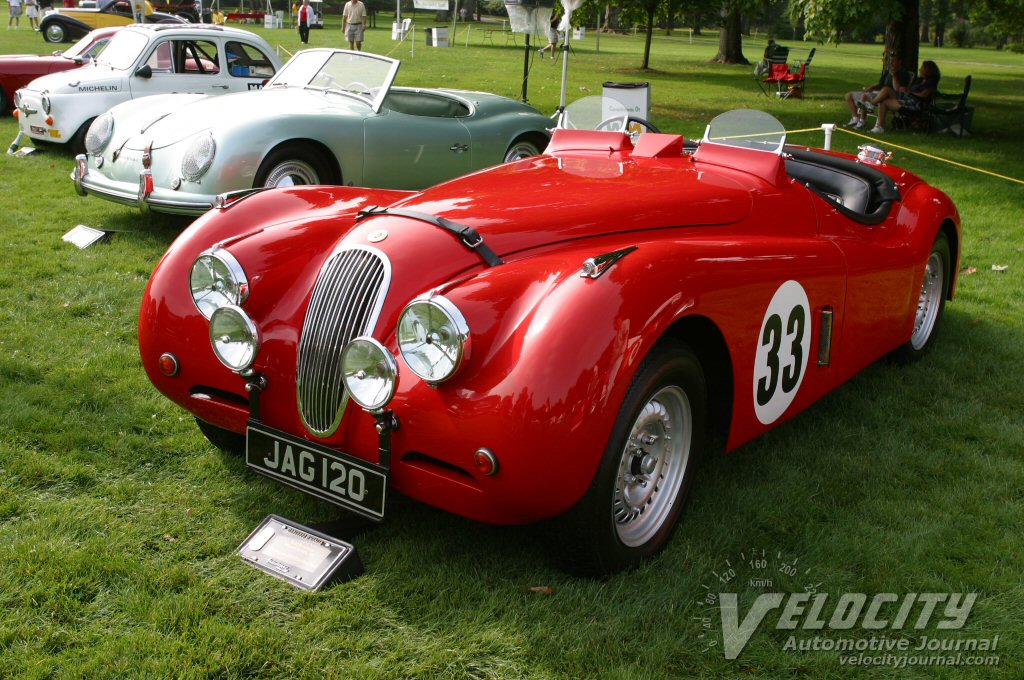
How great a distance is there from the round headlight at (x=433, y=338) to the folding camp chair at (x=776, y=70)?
19569 mm

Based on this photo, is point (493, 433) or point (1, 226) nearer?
point (493, 433)

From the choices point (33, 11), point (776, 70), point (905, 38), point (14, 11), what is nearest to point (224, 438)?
point (905, 38)

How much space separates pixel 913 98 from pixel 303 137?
1155 centimetres

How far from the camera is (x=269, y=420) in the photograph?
10.5ft

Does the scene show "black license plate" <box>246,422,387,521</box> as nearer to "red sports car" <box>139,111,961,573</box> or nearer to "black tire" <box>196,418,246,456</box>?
"red sports car" <box>139,111,961,573</box>

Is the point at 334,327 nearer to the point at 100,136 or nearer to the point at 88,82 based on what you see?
the point at 100,136

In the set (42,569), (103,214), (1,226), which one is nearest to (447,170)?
(103,214)

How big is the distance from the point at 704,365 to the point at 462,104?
5.95m

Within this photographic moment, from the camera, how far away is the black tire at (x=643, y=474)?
282cm

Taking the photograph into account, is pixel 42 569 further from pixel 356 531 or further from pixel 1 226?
pixel 1 226

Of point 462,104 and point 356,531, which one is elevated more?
point 462,104

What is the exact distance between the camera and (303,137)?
23.7ft

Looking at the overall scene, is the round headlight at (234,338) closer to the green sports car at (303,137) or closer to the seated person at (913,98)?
the green sports car at (303,137)

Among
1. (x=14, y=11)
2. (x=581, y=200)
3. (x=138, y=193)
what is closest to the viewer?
(x=581, y=200)
